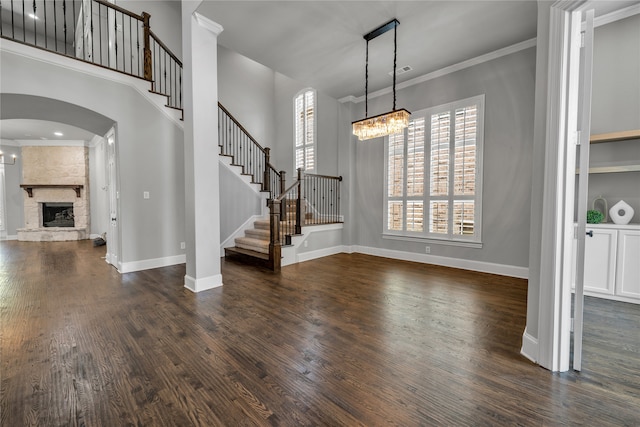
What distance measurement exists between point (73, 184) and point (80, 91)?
20.9ft

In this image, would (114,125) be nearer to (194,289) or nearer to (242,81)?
(194,289)

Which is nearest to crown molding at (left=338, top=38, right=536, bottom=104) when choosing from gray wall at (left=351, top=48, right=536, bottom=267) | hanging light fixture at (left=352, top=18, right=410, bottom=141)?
gray wall at (left=351, top=48, right=536, bottom=267)

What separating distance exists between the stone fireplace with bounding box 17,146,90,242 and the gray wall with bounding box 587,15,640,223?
39.7 ft

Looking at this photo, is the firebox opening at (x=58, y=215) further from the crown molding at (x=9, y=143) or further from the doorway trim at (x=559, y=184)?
the doorway trim at (x=559, y=184)

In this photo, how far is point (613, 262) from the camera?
9.89ft

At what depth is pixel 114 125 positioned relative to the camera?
13.8ft

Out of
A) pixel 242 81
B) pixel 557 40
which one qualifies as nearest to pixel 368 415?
pixel 557 40

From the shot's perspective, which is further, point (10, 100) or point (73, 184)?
point (73, 184)

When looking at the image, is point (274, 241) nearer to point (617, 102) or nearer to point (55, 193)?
point (617, 102)

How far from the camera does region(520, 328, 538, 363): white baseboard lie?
1842 mm

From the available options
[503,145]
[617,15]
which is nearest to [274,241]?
[503,145]

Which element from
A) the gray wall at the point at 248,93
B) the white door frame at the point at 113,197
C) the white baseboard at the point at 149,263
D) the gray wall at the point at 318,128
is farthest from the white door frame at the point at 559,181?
the gray wall at the point at 248,93

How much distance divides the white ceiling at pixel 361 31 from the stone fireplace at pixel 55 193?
7.90m

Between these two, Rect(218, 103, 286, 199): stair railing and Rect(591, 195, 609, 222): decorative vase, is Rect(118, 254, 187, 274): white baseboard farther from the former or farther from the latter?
Rect(591, 195, 609, 222): decorative vase
